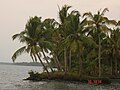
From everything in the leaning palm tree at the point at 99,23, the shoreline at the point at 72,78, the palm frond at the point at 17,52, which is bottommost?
the shoreline at the point at 72,78

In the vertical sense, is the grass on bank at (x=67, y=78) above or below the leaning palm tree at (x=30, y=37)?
below

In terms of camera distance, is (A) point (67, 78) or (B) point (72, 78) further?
(A) point (67, 78)

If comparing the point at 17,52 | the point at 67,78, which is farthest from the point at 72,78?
the point at 17,52

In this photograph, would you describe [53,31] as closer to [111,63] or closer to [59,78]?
[59,78]

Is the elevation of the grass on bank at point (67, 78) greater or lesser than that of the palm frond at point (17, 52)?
lesser

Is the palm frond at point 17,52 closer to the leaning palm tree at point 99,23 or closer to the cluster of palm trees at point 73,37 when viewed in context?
the cluster of palm trees at point 73,37

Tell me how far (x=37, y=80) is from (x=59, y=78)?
387cm

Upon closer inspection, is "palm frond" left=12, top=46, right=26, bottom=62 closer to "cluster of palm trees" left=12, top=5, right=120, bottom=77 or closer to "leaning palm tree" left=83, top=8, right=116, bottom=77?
"cluster of palm trees" left=12, top=5, right=120, bottom=77

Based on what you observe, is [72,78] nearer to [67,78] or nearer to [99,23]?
[67,78]

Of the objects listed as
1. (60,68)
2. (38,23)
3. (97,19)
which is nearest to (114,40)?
(97,19)

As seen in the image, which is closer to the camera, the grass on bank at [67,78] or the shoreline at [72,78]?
the shoreline at [72,78]

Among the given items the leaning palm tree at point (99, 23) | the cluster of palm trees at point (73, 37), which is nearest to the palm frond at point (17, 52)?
the cluster of palm trees at point (73, 37)

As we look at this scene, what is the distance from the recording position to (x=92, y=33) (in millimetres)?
57938

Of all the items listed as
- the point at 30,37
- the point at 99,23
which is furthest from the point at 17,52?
the point at 99,23
